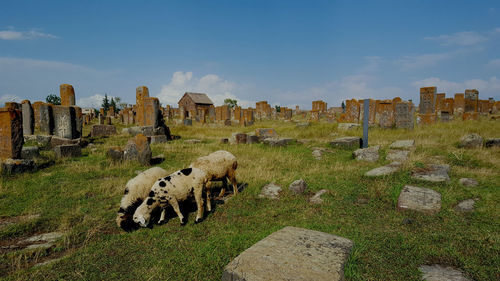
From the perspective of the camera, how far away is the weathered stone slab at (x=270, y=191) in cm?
557

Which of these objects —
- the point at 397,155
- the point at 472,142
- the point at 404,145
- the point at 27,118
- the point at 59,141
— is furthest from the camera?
the point at 27,118

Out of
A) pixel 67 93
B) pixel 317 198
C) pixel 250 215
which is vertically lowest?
pixel 250 215

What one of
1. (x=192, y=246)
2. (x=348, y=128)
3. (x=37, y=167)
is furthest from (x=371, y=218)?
(x=348, y=128)

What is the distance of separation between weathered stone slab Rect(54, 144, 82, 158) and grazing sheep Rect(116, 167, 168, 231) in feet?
20.5

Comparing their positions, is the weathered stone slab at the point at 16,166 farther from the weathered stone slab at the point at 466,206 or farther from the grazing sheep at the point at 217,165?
the weathered stone slab at the point at 466,206

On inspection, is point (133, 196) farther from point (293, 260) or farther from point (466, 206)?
point (466, 206)

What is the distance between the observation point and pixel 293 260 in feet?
8.27

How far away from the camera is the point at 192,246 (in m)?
3.54

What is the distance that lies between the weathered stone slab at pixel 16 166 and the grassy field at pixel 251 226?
273mm

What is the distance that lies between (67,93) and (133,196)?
13.7 meters

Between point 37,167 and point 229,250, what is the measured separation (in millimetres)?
7368

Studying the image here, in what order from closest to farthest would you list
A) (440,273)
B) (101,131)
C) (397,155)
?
1. (440,273)
2. (397,155)
3. (101,131)

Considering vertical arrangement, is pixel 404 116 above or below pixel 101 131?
above

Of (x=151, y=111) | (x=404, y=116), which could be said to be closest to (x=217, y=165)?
(x=151, y=111)
